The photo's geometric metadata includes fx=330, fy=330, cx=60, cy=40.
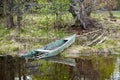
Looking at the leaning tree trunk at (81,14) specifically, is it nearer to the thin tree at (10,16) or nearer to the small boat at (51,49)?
the small boat at (51,49)

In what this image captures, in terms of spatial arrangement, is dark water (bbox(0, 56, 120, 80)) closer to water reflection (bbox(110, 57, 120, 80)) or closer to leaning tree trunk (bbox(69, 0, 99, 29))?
water reflection (bbox(110, 57, 120, 80))

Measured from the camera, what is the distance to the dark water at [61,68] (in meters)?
16.7

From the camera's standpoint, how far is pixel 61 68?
61.4 ft

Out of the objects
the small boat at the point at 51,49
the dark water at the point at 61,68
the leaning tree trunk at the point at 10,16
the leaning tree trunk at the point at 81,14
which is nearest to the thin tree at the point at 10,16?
the leaning tree trunk at the point at 10,16

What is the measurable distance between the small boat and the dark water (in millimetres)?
403

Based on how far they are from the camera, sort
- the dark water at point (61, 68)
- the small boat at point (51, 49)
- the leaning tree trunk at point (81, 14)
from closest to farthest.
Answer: the dark water at point (61, 68), the small boat at point (51, 49), the leaning tree trunk at point (81, 14)

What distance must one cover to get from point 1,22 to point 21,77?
1332 centimetres

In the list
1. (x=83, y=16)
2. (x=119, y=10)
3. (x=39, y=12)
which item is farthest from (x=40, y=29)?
(x=119, y=10)

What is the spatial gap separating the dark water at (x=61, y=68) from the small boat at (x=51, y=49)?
0.40 m

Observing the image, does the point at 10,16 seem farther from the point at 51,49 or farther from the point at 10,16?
the point at 51,49

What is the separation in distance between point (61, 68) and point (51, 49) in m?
3.74

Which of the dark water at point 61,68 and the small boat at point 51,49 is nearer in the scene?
the dark water at point 61,68

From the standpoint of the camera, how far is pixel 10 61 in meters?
20.1

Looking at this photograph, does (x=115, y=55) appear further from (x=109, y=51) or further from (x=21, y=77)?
(x=21, y=77)
